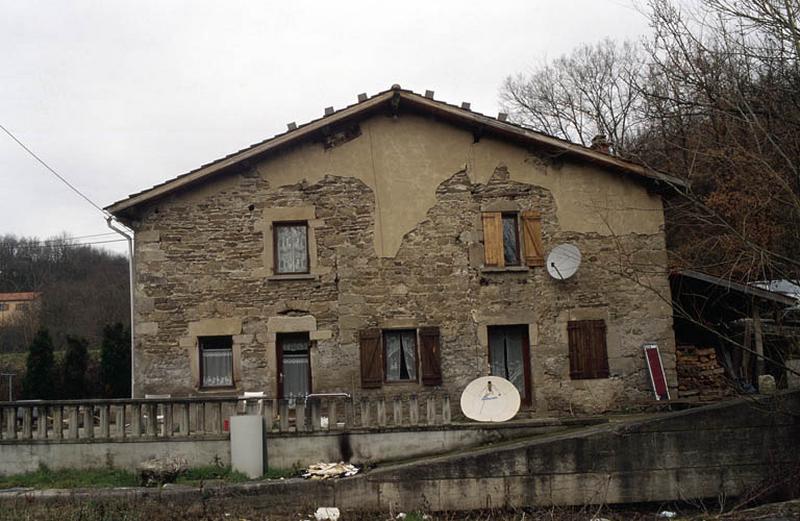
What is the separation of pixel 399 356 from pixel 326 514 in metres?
4.44

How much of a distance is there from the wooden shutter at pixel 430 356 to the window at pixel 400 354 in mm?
278

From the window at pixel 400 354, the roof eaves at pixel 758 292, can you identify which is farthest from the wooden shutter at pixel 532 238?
the window at pixel 400 354

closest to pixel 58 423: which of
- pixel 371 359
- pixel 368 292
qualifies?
pixel 371 359

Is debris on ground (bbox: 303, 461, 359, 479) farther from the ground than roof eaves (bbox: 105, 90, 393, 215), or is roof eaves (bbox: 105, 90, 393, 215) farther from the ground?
roof eaves (bbox: 105, 90, 393, 215)

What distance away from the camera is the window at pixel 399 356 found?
42.5 ft

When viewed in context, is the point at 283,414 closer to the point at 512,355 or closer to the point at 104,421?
the point at 104,421

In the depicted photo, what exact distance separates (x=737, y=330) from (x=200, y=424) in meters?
12.3

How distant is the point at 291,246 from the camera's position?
44.1 feet

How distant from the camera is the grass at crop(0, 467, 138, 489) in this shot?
9.90 m

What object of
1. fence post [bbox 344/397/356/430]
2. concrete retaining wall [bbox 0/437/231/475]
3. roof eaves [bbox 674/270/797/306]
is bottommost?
concrete retaining wall [bbox 0/437/231/475]

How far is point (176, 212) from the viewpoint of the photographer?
1325 cm

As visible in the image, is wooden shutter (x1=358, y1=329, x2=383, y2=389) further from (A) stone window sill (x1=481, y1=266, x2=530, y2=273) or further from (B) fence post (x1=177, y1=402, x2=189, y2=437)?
(B) fence post (x1=177, y1=402, x2=189, y2=437)

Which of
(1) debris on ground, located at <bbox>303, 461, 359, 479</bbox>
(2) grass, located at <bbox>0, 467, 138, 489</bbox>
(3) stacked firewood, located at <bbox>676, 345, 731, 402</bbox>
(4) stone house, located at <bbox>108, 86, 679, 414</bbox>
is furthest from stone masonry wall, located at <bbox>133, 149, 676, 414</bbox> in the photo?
(1) debris on ground, located at <bbox>303, 461, 359, 479</bbox>

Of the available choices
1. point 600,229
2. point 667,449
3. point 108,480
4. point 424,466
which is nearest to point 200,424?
point 108,480
